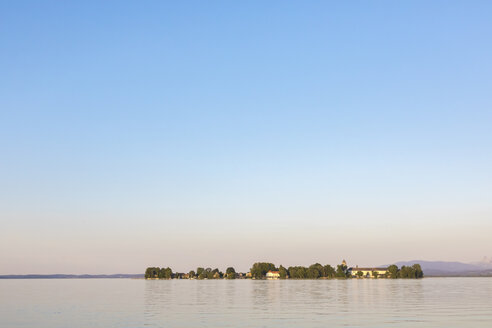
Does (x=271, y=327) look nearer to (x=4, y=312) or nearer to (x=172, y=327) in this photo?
(x=172, y=327)

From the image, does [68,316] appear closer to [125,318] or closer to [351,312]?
[125,318]

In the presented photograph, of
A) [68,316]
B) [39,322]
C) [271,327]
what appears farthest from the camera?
[68,316]

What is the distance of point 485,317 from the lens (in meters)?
51.5

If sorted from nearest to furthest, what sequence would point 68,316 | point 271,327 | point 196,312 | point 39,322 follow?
point 271,327
point 39,322
point 68,316
point 196,312

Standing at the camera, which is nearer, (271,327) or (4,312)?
(271,327)

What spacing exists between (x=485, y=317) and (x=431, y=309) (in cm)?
1020

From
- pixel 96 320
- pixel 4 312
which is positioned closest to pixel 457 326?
pixel 96 320

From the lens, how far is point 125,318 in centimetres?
5225

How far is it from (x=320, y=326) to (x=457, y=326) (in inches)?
464

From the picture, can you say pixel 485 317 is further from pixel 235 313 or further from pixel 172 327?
pixel 172 327

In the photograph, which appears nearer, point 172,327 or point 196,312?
point 172,327

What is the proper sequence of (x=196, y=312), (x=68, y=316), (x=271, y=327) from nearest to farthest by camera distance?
(x=271, y=327), (x=68, y=316), (x=196, y=312)

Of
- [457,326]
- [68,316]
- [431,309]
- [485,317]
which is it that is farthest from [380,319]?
[68,316]

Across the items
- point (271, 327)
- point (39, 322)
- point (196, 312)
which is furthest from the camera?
point (196, 312)
